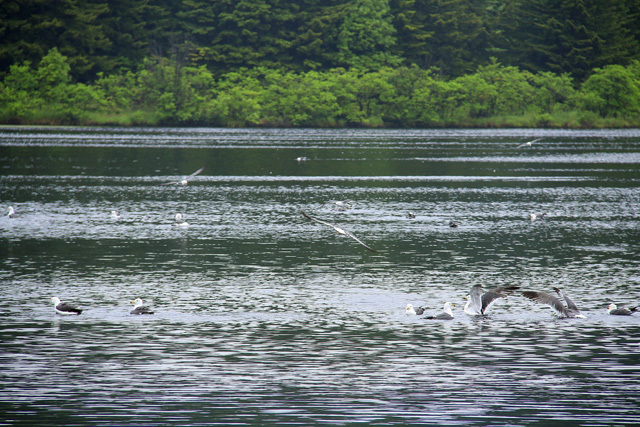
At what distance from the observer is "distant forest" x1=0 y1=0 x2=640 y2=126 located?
127 metres

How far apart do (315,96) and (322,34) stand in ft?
38.2

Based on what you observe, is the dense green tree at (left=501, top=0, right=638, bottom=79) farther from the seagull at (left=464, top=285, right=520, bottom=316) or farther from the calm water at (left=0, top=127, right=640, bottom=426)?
the seagull at (left=464, top=285, right=520, bottom=316)

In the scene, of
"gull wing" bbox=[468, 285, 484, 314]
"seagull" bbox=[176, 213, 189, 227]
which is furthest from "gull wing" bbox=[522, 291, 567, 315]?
"seagull" bbox=[176, 213, 189, 227]

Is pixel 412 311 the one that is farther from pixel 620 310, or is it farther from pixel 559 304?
pixel 620 310

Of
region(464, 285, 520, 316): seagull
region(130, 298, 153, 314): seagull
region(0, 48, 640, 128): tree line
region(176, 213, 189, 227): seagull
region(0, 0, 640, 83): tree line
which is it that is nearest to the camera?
region(464, 285, 520, 316): seagull

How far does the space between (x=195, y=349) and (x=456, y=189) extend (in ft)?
119

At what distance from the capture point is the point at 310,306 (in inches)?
835

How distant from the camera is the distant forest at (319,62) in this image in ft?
416

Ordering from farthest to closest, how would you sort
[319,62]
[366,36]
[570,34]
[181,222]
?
[319,62], [366,36], [570,34], [181,222]

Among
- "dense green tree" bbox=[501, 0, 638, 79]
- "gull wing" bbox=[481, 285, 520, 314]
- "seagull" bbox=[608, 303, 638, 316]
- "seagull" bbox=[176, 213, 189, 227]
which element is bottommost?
"seagull" bbox=[176, 213, 189, 227]

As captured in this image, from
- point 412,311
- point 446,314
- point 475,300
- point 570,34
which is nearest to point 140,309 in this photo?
point 412,311

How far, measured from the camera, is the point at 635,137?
4279 inches

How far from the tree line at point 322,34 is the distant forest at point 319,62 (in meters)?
0.21

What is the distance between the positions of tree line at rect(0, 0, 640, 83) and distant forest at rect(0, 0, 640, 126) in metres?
0.21
